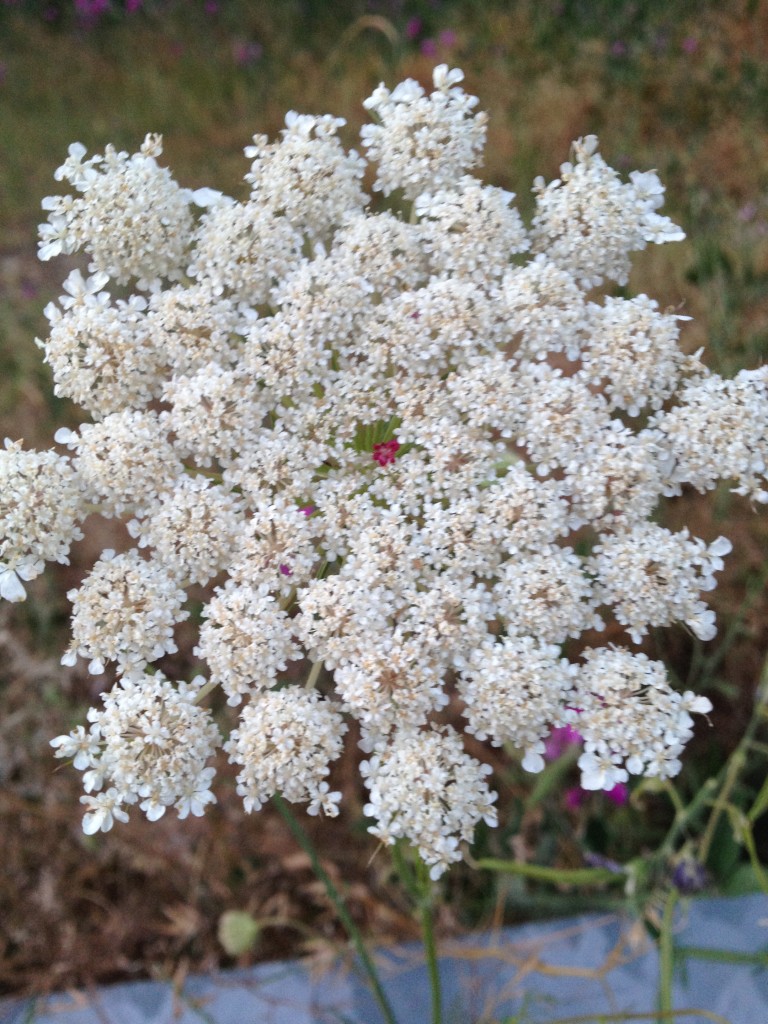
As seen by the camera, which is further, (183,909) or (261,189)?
(183,909)

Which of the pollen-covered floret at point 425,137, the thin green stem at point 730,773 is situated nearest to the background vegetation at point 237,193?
the thin green stem at point 730,773

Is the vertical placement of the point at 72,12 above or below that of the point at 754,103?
above

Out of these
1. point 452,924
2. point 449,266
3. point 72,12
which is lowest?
point 452,924

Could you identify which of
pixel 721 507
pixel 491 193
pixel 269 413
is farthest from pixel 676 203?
pixel 269 413

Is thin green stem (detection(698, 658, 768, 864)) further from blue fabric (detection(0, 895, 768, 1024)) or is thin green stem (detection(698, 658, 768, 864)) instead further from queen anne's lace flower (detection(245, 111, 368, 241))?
Result: queen anne's lace flower (detection(245, 111, 368, 241))

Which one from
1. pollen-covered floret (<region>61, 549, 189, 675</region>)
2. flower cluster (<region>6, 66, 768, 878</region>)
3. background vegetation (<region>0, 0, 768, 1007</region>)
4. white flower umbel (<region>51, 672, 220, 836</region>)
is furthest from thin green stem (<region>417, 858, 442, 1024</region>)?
pollen-covered floret (<region>61, 549, 189, 675</region>)

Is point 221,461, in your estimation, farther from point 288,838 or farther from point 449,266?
point 288,838
